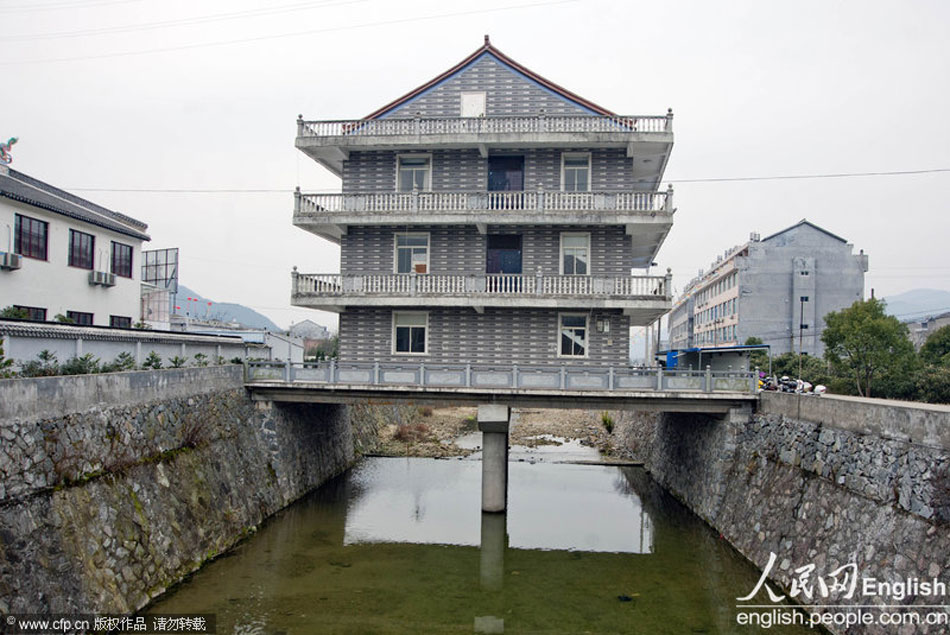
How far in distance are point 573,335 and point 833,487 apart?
40.5ft

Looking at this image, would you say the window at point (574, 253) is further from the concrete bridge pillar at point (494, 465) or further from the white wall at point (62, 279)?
the white wall at point (62, 279)

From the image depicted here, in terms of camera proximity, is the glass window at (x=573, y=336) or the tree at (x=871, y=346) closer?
the glass window at (x=573, y=336)

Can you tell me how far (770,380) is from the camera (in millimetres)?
24453

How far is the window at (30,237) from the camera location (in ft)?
80.1

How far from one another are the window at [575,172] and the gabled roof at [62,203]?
21499mm

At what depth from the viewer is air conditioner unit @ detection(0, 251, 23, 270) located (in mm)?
23375

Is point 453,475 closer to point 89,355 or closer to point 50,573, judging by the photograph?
point 89,355

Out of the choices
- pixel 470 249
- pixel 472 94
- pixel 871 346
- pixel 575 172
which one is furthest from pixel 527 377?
pixel 871 346

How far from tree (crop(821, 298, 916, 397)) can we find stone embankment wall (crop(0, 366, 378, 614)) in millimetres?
32496

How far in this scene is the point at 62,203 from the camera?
2788cm

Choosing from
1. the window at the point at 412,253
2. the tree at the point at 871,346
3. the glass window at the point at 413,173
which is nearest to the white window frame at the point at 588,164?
the glass window at the point at 413,173

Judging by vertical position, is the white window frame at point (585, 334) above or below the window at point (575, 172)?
below

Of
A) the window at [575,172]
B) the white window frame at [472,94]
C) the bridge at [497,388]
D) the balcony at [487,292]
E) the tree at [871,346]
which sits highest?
the white window frame at [472,94]

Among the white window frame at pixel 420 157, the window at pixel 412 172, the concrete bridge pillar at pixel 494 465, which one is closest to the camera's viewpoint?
the concrete bridge pillar at pixel 494 465
